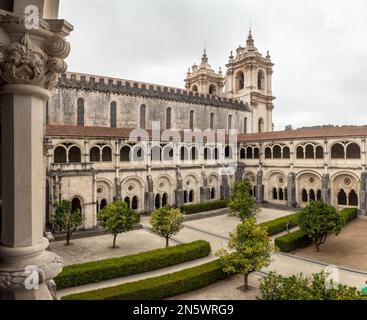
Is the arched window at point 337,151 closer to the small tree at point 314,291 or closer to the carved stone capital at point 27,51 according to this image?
the small tree at point 314,291

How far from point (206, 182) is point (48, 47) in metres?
34.0

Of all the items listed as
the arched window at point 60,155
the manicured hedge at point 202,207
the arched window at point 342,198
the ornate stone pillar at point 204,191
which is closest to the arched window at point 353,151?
the arched window at point 342,198

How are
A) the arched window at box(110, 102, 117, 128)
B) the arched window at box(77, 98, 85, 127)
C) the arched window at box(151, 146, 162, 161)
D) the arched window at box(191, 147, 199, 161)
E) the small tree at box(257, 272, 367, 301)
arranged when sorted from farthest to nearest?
1. the arched window at box(191, 147, 199, 161)
2. the arched window at box(110, 102, 117, 128)
3. the arched window at box(77, 98, 85, 127)
4. the arched window at box(151, 146, 162, 161)
5. the small tree at box(257, 272, 367, 301)

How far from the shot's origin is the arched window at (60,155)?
95.0ft

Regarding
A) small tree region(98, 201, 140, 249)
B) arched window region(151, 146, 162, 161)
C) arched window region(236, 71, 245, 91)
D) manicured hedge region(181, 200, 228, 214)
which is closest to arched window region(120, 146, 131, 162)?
arched window region(151, 146, 162, 161)

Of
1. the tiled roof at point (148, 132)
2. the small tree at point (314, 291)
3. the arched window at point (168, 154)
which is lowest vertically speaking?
the small tree at point (314, 291)

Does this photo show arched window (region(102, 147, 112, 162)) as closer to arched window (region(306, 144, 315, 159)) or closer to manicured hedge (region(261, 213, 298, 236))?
manicured hedge (region(261, 213, 298, 236))

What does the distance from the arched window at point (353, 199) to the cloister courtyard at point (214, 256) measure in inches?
125

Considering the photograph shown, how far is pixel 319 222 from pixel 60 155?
79.3ft

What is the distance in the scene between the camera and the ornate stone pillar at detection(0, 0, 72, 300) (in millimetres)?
3201

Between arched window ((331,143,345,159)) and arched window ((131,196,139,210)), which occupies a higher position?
arched window ((331,143,345,159))

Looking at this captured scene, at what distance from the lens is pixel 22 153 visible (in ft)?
10.8

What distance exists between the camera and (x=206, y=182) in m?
37.0

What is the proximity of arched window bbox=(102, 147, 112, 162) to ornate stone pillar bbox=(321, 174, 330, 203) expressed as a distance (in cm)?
2439
